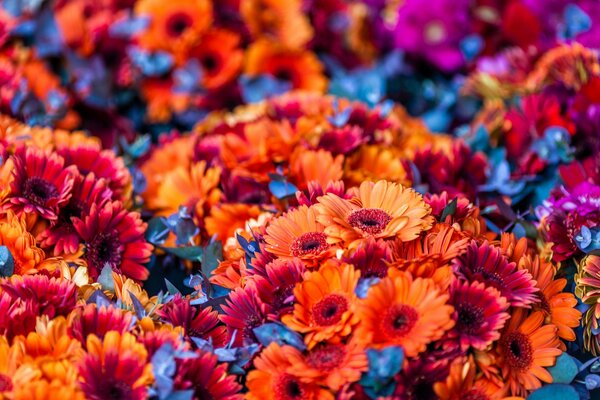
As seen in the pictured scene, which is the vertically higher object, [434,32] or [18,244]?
[18,244]

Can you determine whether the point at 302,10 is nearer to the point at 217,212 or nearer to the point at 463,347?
the point at 217,212

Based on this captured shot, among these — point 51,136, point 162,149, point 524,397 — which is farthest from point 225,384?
point 162,149

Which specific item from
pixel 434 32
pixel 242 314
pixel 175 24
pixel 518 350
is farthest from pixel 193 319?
pixel 434 32

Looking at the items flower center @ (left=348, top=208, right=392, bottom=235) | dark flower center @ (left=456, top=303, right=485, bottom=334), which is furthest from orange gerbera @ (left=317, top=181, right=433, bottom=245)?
dark flower center @ (left=456, top=303, right=485, bottom=334)

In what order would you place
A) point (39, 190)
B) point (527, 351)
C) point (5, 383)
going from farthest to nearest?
point (39, 190), point (527, 351), point (5, 383)

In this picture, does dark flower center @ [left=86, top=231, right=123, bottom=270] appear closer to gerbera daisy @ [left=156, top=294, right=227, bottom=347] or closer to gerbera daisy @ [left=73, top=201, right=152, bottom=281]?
gerbera daisy @ [left=73, top=201, right=152, bottom=281]

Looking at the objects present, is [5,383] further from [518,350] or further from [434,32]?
[434,32]
